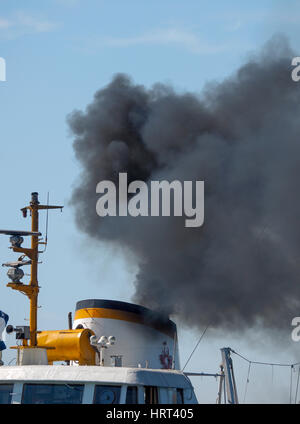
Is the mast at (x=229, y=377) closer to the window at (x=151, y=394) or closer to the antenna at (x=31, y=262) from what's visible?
the window at (x=151, y=394)

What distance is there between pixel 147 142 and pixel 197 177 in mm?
2118

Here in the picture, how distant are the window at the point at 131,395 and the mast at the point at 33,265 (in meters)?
3.97

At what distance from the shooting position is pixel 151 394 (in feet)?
52.6

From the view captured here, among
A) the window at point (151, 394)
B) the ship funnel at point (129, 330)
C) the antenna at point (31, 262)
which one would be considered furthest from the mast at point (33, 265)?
the window at point (151, 394)

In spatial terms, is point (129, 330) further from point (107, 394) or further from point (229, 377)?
point (107, 394)

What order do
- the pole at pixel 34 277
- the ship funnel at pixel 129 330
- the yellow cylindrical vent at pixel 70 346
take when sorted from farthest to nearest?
the ship funnel at pixel 129 330 < the pole at pixel 34 277 < the yellow cylindrical vent at pixel 70 346

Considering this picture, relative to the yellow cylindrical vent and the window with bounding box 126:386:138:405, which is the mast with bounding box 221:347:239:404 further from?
the window with bounding box 126:386:138:405

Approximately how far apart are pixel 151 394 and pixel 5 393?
268 centimetres

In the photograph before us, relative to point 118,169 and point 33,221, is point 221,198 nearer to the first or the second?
point 118,169

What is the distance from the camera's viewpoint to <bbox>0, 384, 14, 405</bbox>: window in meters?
15.6

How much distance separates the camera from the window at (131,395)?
15.6 metres

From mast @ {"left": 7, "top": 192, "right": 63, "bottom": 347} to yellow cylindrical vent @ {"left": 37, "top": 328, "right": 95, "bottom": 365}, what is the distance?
15.4 inches

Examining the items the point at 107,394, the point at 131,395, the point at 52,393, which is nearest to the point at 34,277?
the point at 52,393

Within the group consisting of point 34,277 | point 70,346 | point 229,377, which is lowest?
point 229,377
